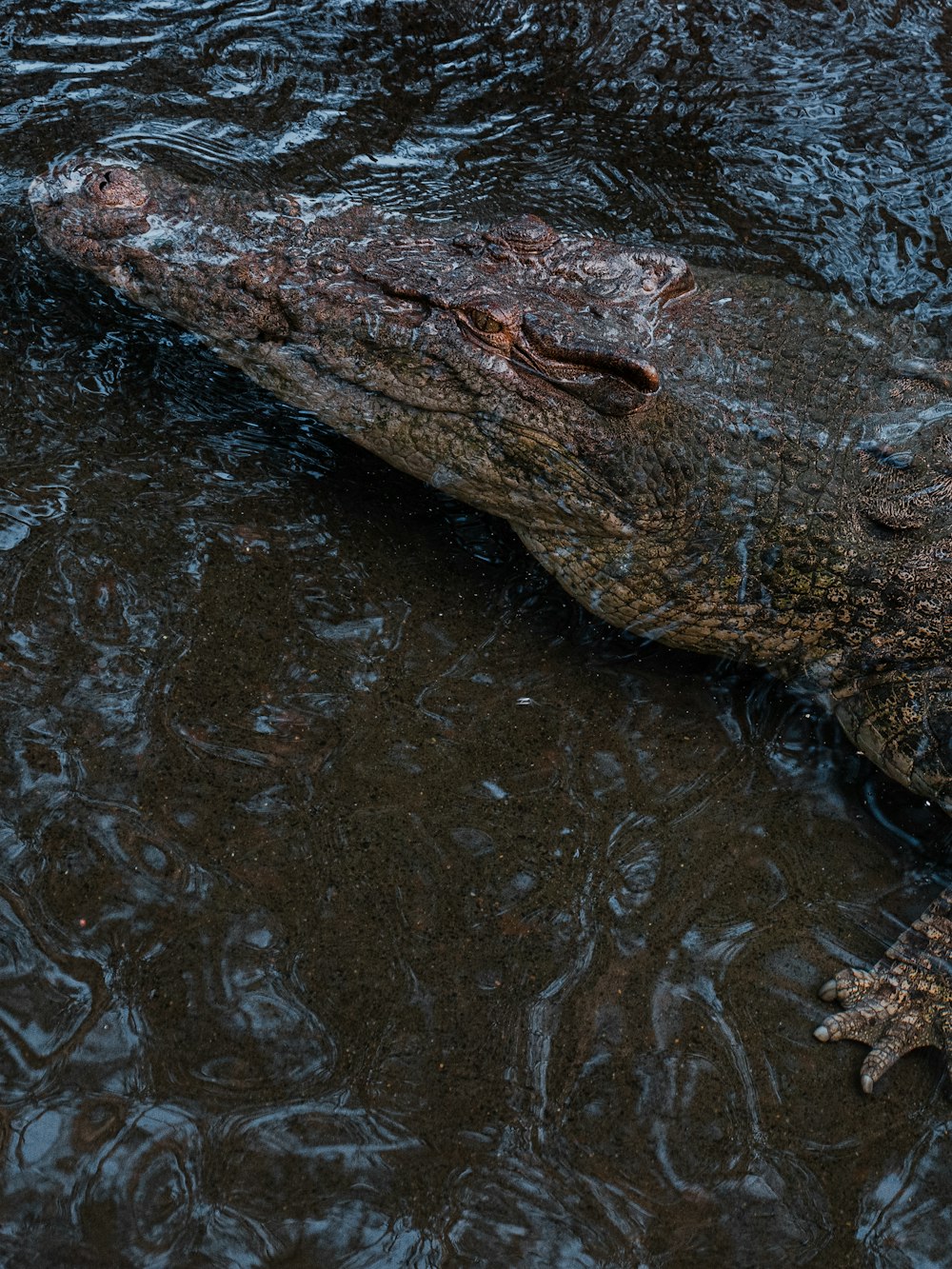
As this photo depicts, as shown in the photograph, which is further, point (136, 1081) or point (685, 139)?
point (685, 139)

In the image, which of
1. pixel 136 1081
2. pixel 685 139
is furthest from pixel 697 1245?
pixel 685 139

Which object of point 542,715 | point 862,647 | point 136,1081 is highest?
point 862,647

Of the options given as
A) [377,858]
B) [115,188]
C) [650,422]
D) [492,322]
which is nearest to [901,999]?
[377,858]

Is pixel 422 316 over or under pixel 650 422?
over

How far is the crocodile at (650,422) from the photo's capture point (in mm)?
3152

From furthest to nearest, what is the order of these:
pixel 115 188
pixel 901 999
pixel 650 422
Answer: pixel 115 188 → pixel 650 422 → pixel 901 999

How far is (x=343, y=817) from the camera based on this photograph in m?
2.98

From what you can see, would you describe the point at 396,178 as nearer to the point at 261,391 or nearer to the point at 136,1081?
the point at 261,391

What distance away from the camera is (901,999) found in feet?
9.39

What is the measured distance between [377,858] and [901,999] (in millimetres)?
1446

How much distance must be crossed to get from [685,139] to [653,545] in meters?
2.46

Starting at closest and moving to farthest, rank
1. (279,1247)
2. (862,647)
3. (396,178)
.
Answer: (279,1247) < (862,647) < (396,178)

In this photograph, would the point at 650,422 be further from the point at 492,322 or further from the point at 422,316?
the point at 422,316

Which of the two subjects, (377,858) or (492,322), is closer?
(377,858)
